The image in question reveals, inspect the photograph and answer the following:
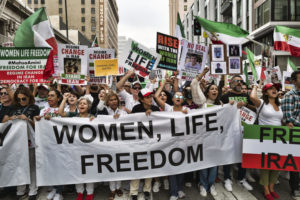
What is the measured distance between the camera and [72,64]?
223 inches

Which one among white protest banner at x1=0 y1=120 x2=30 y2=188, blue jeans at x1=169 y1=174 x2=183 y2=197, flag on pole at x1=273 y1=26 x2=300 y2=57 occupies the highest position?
flag on pole at x1=273 y1=26 x2=300 y2=57

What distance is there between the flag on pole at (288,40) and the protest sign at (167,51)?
2499mm

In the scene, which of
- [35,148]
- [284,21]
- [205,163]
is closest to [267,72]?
[205,163]

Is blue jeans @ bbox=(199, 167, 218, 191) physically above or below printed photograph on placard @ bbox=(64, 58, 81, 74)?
below

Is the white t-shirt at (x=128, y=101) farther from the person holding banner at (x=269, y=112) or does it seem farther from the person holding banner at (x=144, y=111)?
the person holding banner at (x=269, y=112)

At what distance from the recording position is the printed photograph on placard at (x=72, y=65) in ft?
18.5

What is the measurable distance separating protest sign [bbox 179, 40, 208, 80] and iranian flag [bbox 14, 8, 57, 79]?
9.49 ft

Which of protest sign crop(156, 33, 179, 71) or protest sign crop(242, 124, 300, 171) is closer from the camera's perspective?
protest sign crop(242, 124, 300, 171)

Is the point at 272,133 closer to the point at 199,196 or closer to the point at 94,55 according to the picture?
the point at 199,196

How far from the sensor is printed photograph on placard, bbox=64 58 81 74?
5.62m

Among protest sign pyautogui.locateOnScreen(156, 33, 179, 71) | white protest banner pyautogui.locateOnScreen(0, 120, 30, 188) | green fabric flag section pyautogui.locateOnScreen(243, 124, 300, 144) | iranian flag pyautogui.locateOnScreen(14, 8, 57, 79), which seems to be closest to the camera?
white protest banner pyautogui.locateOnScreen(0, 120, 30, 188)

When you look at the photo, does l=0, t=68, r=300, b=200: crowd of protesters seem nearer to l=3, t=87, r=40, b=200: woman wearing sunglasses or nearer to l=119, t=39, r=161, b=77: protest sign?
l=3, t=87, r=40, b=200: woman wearing sunglasses

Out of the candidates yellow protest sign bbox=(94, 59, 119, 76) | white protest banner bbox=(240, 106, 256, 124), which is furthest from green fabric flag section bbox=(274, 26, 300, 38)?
yellow protest sign bbox=(94, 59, 119, 76)

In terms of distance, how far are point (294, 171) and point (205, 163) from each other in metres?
1.45
